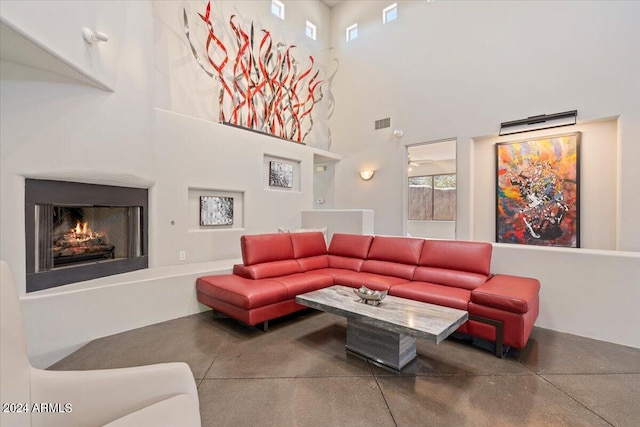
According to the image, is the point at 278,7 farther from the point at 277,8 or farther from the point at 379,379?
the point at 379,379

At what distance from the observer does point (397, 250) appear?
387cm

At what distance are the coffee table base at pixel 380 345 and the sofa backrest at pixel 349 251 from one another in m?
1.56

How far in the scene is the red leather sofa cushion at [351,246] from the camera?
4242mm

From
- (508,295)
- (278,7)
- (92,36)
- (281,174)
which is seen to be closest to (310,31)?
(278,7)

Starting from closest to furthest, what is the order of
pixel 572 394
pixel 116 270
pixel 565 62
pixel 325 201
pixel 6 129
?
pixel 572 394
pixel 6 129
pixel 116 270
pixel 565 62
pixel 325 201

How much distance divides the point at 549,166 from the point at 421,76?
2796 millimetres

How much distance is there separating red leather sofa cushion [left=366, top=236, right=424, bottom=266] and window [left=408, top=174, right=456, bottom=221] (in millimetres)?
2885

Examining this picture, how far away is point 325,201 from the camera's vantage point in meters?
7.39

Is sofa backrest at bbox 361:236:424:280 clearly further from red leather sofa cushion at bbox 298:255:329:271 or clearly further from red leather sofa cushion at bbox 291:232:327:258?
red leather sofa cushion at bbox 291:232:327:258

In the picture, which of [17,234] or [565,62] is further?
[565,62]

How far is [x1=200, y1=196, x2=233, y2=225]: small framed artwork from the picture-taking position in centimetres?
446

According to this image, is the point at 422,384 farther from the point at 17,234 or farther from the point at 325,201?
the point at 325,201

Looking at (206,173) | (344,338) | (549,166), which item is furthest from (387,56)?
(344,338)

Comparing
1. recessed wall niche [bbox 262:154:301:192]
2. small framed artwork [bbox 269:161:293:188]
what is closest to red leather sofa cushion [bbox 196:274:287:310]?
recessed wall niche [bbox 262:154:301:192]
